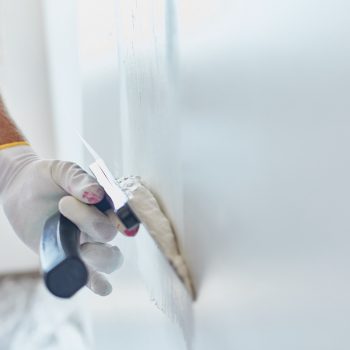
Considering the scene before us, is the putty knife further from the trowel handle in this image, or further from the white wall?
the white wall

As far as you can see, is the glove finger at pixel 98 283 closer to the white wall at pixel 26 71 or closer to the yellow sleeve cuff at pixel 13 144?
the yellow sleeve cuff at pixel 13 144

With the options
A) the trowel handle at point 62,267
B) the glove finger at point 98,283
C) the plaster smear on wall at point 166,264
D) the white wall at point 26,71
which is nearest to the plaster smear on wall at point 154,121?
the plaster smear on wall at point 166,264

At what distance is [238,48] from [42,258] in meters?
0.26

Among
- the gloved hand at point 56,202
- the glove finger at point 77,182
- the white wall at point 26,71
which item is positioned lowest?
the white wall at point 26,71

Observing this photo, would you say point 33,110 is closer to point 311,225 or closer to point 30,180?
point 30,180

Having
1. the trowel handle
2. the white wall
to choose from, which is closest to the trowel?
the trowel handle

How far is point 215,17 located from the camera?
486 millimetres

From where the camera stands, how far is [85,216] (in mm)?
466

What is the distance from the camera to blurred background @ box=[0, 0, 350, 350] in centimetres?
32

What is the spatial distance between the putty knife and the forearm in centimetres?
20

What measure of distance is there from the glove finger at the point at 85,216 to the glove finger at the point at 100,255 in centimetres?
2

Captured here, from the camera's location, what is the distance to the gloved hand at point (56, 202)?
472 millimetres

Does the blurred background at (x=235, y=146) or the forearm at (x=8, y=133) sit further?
the forearm at (x=8, y=133)

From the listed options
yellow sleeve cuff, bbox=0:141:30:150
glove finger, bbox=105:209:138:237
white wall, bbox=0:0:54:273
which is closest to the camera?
glove finger, bbox=105:209:138:237
